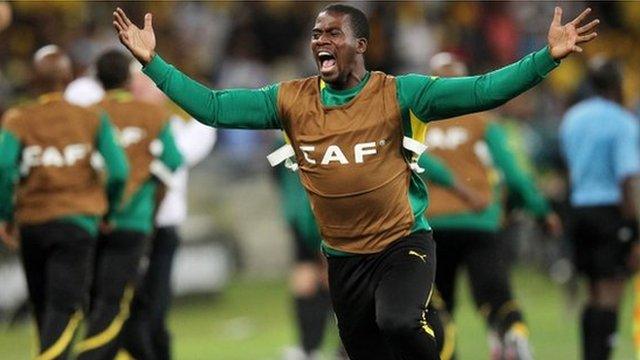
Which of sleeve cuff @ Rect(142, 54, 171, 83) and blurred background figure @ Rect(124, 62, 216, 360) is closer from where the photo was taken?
sleeve cuff @ Rect(142, 54, 171, 83)

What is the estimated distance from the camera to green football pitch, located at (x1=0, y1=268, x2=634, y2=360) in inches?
551

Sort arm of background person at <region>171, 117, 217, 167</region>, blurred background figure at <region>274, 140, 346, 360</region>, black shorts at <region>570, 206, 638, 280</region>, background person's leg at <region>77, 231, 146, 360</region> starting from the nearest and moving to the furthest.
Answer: background person's leg at <region>77, 231, 146, 360</region> → black shorts at <region>570, 206, 638, 280</region> → arm of background person at <region>171, 117, 217, 167</region> → blurred background figure at <region>274, 140, 346, 360</region>

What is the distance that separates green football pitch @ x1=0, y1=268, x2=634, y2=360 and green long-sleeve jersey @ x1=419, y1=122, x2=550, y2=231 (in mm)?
2469

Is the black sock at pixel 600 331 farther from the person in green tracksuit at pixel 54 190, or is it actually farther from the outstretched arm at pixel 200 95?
the outstretched arm at pixel 200 95

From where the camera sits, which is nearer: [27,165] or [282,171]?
[27,165]

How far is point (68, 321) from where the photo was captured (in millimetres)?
9664

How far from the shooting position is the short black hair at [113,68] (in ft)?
34.6

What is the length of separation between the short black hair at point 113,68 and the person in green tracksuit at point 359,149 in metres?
2.71

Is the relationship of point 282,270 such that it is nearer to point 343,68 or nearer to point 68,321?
point 68,321

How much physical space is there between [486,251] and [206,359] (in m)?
3.62

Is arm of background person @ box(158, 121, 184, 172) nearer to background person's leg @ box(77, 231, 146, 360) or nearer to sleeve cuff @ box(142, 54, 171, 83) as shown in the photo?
background person's leg @ box(77, 231, 146, 360)

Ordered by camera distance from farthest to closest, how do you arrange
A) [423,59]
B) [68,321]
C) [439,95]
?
[423,59] < [68,321] < [439,95]

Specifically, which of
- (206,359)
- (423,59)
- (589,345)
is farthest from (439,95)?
(423,59)

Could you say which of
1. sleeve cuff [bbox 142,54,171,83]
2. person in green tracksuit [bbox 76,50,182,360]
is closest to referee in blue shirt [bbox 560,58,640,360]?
person in green tracksuit [bbox 76,50,182,360]
